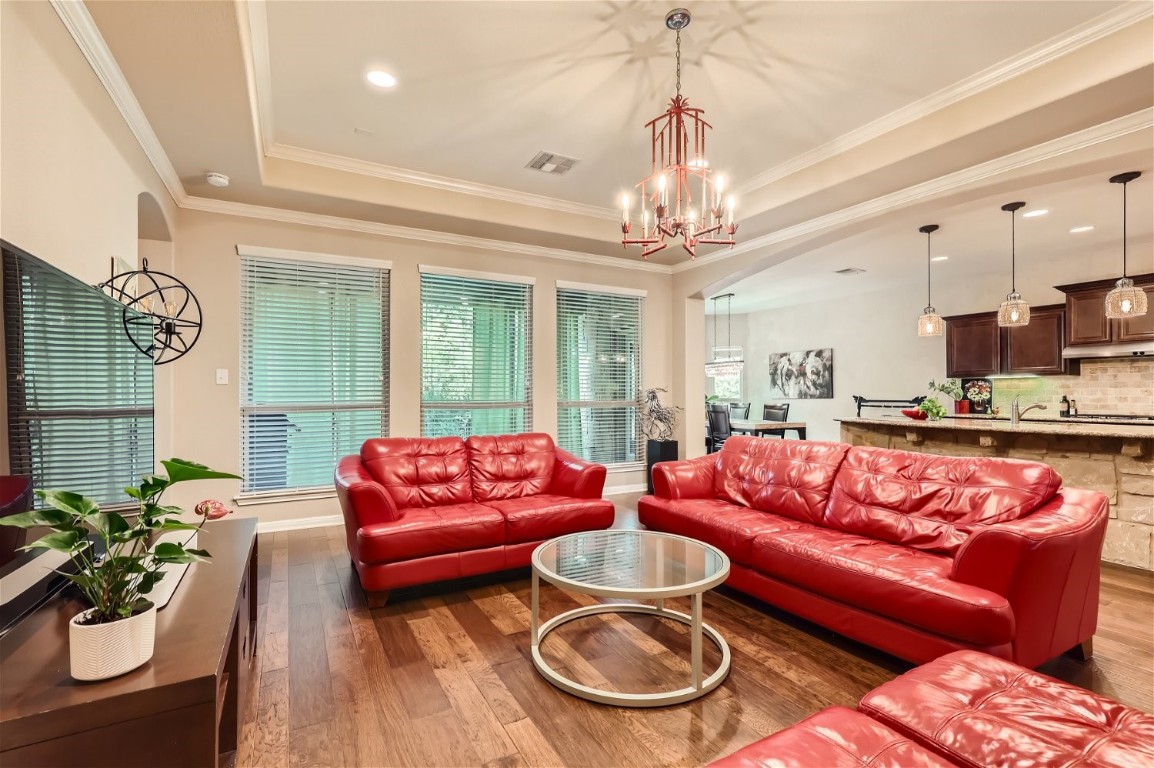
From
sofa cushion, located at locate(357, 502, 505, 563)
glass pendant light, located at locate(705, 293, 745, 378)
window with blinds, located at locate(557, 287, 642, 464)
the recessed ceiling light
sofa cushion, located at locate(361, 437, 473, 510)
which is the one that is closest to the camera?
sofa cushion, located at locate(357, 502, 505, 563)

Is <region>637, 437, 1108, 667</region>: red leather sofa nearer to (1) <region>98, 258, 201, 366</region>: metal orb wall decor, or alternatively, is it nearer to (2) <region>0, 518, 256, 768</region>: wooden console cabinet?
(2) <region>0, 518, 256, 768</region>: wooden console cabinet


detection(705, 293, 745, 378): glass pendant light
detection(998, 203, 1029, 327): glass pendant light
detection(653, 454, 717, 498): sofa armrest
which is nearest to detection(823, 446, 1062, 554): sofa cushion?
detection(653, 454, 717, 498): sofa armrest

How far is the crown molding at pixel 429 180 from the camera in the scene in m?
4.07

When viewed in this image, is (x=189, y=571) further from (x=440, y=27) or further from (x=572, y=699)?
(x=440, y=27)

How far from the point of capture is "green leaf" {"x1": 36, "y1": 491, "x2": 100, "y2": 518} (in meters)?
1.14

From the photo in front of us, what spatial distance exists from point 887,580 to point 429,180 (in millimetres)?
4306

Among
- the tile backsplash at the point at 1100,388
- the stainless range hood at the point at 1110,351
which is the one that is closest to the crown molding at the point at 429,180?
the stainless range hood at the point at 1110,351

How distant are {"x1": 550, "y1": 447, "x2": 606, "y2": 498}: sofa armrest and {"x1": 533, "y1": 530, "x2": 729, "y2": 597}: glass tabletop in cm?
71

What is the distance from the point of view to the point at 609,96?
334cm

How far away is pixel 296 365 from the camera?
15.2 feet

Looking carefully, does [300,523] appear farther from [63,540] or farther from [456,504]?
[63,540]

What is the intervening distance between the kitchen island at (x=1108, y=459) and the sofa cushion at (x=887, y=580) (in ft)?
7.03

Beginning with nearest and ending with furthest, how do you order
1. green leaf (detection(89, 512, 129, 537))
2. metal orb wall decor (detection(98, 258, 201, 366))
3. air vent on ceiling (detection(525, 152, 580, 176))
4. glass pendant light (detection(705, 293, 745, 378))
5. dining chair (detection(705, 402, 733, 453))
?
1. green leaf (detection(89, 512, 129, 537))
2. metal orb wall decor (detection(98, 258, 201, 366))
3. air vent on ceiling (detection(525, 152, 580, 176))
4. dining chair (detection(705, 402, 733, 453))
5. glass pendant light (detection(705, 293, 745, 378))

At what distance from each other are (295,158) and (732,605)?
4.38m
